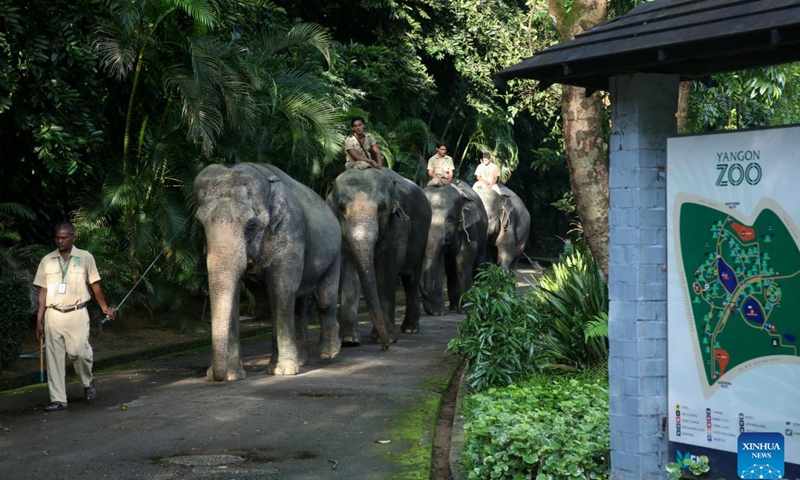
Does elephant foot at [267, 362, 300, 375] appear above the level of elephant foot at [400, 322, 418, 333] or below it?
below

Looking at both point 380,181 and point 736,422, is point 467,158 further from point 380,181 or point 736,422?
point 736,422

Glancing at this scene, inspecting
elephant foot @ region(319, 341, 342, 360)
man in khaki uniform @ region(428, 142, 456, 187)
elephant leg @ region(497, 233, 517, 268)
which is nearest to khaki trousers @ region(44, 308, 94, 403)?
elephant foot @ region(319, 341, 342, 360)

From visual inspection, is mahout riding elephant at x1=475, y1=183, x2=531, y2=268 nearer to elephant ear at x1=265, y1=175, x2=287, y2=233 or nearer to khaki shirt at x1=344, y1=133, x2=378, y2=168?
khaki shirt at x1=344, y1=133, x2=378, y2=168

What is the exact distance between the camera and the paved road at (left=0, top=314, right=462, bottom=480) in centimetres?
868

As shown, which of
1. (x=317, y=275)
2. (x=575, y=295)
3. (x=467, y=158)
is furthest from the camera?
(x=467, y=158)

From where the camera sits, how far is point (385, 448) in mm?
9312

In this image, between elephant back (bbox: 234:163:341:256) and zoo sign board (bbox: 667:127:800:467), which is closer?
zoo sign board (bbox: 667:127:800:467)

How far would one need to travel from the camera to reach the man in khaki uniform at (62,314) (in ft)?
38.0

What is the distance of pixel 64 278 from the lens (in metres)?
11.7

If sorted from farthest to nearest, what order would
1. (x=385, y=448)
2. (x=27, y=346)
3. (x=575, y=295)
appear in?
(x=27, y=346) → (x=575, y=295) → (x=385, y=448)

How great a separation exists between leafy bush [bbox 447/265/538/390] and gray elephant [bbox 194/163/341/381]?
6.84ft

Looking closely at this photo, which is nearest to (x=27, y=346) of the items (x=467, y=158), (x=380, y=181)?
(x=380, y=181)

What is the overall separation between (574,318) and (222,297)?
369 cm

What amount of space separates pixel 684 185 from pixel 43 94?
9.02 m
